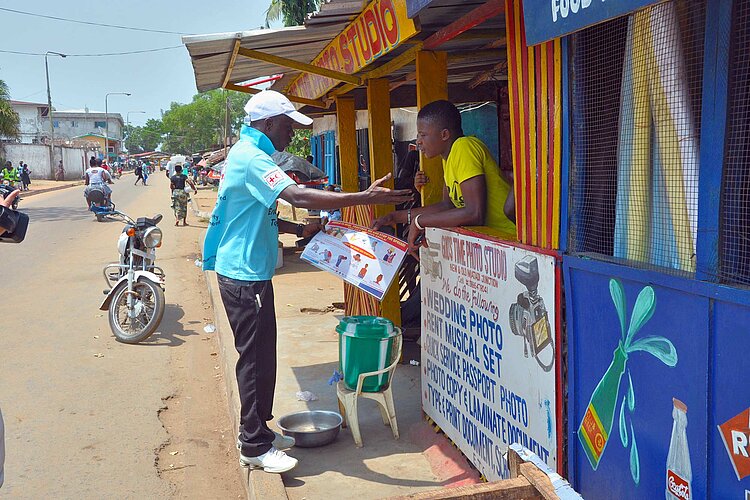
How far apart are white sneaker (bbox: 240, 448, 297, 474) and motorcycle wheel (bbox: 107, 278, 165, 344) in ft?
12.9

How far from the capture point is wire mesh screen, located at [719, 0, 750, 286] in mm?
1967

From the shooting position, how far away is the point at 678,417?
2.24 meters

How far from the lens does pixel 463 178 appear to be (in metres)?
3.91

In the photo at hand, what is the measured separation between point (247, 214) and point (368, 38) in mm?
1724

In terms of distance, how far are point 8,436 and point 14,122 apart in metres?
38.3

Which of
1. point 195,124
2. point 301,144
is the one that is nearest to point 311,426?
point 301,144

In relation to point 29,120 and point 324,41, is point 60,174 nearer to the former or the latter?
point 29,120

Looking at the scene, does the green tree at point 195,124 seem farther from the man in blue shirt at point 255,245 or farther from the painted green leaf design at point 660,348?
the painted green leaf design at point 660,348

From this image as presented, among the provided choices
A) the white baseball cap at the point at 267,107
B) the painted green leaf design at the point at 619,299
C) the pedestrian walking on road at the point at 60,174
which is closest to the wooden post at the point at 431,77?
the white baseball cap at the point at 267,107

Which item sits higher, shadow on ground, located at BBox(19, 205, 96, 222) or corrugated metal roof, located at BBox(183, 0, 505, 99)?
corrugated metal roof, located at BBox(183, 0, 505, 99)

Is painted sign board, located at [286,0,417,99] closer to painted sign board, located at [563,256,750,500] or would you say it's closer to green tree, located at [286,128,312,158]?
painted sign board, located at [563,256,750,500]

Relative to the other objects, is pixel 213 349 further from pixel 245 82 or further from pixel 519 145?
pixel 519 145

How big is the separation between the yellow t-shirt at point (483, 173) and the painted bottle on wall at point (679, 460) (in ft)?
5.80

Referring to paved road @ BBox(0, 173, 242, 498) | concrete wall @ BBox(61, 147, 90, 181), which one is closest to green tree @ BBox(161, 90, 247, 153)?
concrete wall @ BBox(61, 147, 90, 181)
